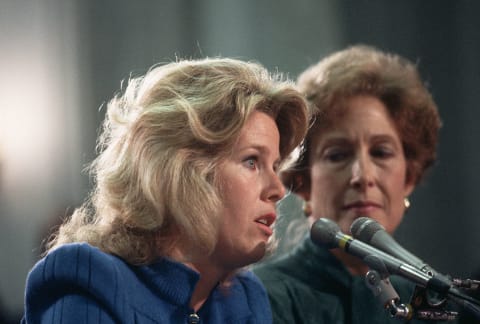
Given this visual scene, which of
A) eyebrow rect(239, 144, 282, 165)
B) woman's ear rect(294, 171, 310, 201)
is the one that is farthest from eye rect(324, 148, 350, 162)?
eyebrow rect(239, 144, 282, 165)

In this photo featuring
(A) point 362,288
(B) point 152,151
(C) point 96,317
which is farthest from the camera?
(A) point 362,288

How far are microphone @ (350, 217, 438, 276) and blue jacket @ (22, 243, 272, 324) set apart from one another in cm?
47

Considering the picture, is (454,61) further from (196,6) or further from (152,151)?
(152,151)

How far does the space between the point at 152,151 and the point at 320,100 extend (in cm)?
94

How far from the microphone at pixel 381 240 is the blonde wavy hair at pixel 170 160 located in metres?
0.39

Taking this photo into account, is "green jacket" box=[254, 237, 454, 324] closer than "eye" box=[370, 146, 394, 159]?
→ Yes

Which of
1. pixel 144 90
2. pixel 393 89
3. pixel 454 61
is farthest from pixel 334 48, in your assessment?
pixel 144 90

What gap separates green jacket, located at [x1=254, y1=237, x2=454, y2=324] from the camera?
280cm

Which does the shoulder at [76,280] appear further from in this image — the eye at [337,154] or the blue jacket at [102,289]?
the eye at [337,154]

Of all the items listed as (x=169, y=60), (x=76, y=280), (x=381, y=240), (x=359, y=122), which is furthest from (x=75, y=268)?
(x=169, y=60)

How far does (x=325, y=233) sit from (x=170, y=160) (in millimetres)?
451

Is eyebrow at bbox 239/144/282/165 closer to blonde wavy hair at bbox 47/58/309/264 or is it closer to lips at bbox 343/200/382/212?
blonde wavy hair at bbox 47/58/309/264

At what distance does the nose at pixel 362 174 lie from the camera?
2.95 meters

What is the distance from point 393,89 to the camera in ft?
10.3
